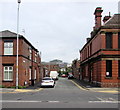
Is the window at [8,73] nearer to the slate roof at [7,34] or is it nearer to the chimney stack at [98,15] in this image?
the slate roof at [7,34]

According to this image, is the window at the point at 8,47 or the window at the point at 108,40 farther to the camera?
the window at the point at 108,40

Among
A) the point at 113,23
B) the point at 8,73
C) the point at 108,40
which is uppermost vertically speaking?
the point at 113,23

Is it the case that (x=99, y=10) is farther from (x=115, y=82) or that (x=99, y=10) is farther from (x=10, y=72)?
(x=10, y=72)

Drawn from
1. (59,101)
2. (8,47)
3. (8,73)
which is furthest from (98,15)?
(59,101)

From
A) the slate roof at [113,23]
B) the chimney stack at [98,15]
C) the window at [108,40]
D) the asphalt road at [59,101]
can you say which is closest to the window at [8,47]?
the asphalt road at [59,101]

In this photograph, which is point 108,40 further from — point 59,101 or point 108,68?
point 59,101

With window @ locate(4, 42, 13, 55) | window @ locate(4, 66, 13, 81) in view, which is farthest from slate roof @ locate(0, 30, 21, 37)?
window @ locate(4, 66, 13, 81)

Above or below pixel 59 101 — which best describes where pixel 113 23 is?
above

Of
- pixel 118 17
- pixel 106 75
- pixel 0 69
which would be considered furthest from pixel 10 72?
pixel 118 17

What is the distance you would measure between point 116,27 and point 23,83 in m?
13.9

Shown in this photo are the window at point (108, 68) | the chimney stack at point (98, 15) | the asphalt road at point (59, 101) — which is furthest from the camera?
the chimney stack at point (98, 15)

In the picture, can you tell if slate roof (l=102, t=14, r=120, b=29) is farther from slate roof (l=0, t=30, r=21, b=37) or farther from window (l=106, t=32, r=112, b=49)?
slate roof (l=0, t=30, r=21, b=37)

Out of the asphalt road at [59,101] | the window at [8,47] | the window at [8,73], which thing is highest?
the window at [8,47]

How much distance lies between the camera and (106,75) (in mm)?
27391
